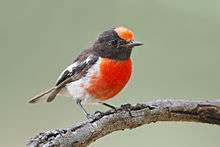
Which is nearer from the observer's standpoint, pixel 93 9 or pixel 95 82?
pixel 95 82

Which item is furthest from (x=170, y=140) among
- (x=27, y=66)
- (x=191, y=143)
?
(x=27, y=66)

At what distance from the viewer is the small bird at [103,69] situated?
3088 millimetres

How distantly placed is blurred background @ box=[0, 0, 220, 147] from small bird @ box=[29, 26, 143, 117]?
1.43 metres

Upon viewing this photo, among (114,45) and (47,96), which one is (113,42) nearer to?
(114,45)

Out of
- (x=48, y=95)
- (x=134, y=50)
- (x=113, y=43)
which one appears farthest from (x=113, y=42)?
(x=134, y=50)

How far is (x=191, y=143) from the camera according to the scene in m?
4.57

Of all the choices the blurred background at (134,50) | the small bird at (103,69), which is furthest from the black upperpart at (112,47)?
the blurred background at (134,50)

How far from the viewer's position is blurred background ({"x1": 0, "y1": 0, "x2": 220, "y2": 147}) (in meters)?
4.82

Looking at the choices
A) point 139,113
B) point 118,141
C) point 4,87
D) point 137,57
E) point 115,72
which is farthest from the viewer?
point 137,57

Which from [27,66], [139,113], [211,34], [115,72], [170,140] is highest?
[27,66]

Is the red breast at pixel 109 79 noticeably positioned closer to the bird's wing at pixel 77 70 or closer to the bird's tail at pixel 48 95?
the bird's wing at pixel 77 70

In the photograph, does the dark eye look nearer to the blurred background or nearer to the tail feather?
the tail feather

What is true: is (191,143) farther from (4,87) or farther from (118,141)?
(4,87)

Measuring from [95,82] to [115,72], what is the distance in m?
0.10
